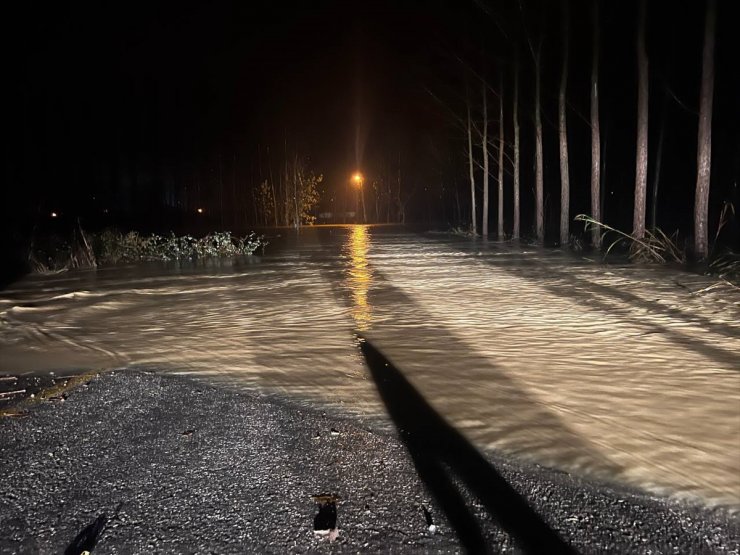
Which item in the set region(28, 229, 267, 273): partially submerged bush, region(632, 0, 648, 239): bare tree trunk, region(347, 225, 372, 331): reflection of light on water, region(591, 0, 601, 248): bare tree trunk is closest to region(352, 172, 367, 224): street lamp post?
region(28, 229, 267, 273): partially submerged bush

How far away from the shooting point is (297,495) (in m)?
3.31

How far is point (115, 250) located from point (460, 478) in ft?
60.7

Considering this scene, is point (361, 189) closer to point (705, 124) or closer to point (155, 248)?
point (155, 248)

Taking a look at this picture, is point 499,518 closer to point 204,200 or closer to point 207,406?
point 207,406

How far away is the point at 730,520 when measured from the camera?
A: 3002 millimetres

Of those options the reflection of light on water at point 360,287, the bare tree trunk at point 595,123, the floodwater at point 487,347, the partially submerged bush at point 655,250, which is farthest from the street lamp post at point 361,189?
the floodwater at point 487,347

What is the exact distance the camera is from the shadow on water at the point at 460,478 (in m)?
2.87

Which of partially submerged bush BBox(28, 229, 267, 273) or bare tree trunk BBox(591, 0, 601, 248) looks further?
bare tree trunk BBox(591, 0, 601, 248)

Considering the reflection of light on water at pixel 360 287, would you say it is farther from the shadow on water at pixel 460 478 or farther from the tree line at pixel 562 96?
the tree line at pixel 562 96

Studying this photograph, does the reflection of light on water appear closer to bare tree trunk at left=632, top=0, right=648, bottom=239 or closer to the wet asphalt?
the wet asphalt

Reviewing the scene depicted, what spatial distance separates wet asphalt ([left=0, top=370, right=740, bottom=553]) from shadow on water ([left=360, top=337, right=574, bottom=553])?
11 mm

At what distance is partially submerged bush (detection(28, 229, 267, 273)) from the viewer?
17703mm

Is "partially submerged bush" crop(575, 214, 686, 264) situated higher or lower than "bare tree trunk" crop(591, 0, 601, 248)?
lower

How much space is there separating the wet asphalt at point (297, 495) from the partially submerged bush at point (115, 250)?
14.4 metres
